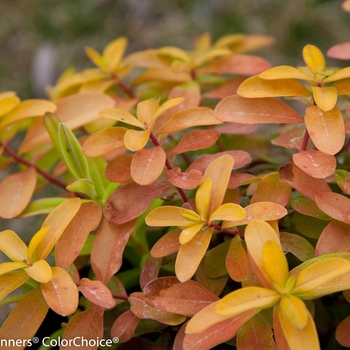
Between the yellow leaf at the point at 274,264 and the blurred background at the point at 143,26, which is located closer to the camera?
the yellow leaf at the point at 274,264

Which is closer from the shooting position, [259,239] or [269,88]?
[259,239]

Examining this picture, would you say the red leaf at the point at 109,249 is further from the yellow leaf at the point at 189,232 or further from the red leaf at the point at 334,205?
the red leaf at the point at 334,205

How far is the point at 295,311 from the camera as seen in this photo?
14.9 inches

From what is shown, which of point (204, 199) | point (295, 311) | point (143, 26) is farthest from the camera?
point (143, 26)

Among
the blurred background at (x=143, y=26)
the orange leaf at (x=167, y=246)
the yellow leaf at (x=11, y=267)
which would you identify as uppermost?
the yellow leaf at (x=11, y=267)

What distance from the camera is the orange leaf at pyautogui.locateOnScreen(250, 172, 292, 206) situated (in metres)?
0.52

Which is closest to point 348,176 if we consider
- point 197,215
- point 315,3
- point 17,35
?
point 197,215

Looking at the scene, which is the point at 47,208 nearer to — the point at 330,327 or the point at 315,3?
the point at 330,327

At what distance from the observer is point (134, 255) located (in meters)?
0.70

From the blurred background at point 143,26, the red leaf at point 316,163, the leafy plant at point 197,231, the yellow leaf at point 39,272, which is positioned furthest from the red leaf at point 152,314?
the blurred background at point 143,26

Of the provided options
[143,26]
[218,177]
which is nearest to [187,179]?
[218,177]

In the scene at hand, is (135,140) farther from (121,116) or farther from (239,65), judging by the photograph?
(239,65)

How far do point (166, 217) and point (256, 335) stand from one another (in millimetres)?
150

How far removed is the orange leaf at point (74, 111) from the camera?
67 centimetres
